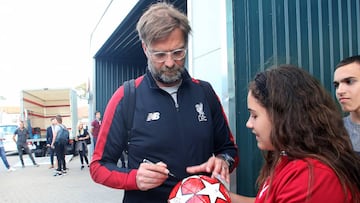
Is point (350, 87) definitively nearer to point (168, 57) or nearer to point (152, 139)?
point (168, 57)

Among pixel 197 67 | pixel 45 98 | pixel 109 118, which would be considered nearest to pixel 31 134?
pixel 45 98

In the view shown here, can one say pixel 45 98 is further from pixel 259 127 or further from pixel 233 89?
pixel 259 127

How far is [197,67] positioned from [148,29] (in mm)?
2160

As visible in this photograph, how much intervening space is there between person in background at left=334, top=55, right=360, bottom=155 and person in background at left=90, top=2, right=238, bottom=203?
0.92m

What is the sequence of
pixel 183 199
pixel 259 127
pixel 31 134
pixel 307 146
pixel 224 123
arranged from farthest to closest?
pixel 31 134, pixel 224 123, pixel 183 199, pixel 259 127, pixel 307 146

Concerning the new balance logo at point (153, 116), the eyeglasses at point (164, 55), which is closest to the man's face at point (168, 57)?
the eyeglasses at point (164, 55)

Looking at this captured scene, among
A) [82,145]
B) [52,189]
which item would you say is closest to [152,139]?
[52,189]

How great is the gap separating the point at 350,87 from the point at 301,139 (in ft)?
3.78

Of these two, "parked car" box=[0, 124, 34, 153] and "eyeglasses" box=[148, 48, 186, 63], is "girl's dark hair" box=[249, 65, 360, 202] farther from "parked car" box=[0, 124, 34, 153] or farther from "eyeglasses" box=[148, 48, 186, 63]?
"parked car" box=[0, 124, 34, 153]

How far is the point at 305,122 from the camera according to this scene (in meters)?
1.31

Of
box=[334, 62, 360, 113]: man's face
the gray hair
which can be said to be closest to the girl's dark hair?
the gray hair

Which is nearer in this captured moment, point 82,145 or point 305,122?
point 305,122

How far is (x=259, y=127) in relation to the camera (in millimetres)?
1409

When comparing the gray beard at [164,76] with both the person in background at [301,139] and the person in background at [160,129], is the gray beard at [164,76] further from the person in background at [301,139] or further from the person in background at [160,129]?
the person in background at [301,139]
